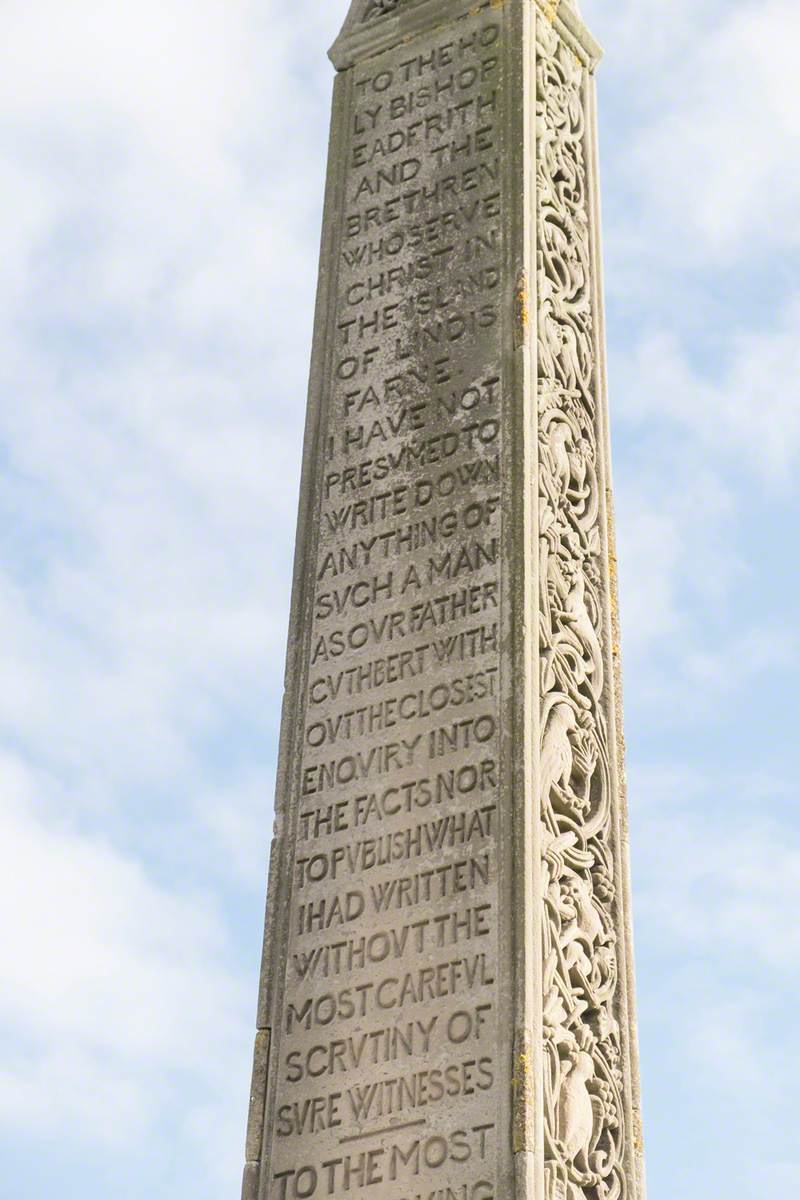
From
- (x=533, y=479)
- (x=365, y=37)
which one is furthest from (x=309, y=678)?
(x=365, y=37)

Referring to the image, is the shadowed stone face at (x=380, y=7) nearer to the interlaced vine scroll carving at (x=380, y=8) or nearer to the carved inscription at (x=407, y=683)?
the interlaced vine scroll carving at (x=380, y=8)

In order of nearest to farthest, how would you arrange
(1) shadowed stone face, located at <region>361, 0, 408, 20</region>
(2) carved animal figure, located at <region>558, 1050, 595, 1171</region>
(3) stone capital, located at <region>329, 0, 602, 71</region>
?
(2) carved animal figure, located at <region>558, 1050, 595, 1171</region>, (3) stone capital, located at <region>329, 0, 602, 71</region>, (1) shadowed stone face, located at <region>361, 0, 408, 20</region>

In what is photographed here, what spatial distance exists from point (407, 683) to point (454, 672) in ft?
0.82

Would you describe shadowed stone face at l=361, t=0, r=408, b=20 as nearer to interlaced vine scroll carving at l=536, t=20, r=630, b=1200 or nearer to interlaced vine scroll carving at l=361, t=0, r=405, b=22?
interlaced vine scroll carving at l=361, t=0, r=405, b=22

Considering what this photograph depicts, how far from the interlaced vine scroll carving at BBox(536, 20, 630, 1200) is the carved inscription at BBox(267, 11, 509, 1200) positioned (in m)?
0.26

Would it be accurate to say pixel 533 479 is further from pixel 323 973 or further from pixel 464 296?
pixel 323 973

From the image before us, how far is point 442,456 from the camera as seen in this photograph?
32.4ft

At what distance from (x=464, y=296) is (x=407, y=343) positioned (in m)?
0.34

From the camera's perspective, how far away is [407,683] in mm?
9469

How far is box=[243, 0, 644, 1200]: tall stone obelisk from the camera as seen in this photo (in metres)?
8.65

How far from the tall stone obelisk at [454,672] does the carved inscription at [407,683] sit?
12 mm

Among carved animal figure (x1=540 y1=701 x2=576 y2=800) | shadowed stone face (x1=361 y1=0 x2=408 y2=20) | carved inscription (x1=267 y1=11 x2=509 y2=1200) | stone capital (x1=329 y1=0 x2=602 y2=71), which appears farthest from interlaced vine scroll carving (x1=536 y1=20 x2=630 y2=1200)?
shadowed stone face (x1=361 y1=0 x2=408 y2=20)

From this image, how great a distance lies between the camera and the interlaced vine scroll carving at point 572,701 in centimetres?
869

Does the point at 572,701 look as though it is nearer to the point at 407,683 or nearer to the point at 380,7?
the point at 407,683
